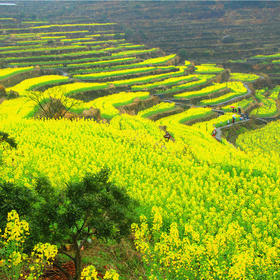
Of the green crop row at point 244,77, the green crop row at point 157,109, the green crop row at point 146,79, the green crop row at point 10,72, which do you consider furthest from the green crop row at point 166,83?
the green crop row at point 10,72

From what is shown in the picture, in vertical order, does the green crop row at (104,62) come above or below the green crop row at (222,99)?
above

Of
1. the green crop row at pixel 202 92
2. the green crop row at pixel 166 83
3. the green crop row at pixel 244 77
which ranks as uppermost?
the green crop row at pixel 166 83

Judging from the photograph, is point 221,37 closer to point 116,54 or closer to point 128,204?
point 116,54

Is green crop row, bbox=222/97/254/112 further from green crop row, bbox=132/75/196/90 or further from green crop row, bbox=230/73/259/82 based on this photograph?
green crop row, bbox=230/73/259/82

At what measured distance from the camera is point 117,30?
105562 mm

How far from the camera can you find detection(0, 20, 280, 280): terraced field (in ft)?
41.6

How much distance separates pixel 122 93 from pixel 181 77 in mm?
18972

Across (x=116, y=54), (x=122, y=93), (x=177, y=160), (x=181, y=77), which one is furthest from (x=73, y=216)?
(x=116, y=54)

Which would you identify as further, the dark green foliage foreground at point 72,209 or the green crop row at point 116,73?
the green crop row at point 116,73

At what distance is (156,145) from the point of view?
2664cm

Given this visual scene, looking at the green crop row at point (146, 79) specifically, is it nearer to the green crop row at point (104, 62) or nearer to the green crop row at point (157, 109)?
the green crop row at point (157, 109)

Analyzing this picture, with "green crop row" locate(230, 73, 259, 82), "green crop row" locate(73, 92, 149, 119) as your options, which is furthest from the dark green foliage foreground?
"green crop row" locate(230, 73, 259, 82)

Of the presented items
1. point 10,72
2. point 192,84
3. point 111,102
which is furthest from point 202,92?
point 10,72

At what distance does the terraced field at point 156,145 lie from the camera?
41.6ft
